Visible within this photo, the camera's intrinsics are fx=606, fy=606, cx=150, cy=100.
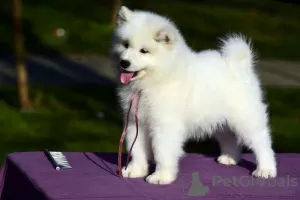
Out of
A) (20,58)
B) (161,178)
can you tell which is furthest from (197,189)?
(20,58)

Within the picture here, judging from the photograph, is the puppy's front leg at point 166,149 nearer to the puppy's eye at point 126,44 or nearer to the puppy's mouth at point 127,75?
the puppy's mouth at point 127,75

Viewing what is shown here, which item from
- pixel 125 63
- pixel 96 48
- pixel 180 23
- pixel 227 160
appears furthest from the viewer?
pixel 180 23

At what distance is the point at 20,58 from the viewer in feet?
26.7

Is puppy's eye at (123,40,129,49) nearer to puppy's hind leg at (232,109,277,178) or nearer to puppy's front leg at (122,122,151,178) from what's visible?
puppy's front leg at (122,122,151,178)

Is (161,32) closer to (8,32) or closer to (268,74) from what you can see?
(268,74)

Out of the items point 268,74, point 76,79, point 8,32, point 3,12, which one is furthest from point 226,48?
point 3,12

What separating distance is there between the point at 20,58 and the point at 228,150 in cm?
437

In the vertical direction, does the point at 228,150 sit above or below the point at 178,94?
below

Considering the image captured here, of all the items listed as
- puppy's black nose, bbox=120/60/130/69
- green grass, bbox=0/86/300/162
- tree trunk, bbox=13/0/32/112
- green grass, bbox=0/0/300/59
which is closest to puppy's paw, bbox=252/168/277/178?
puppy's black nose, bbox=120/60/130/69

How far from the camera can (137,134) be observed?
397cm

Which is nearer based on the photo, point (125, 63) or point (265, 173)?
point (125, 63)

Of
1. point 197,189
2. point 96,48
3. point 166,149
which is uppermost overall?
point 96,48

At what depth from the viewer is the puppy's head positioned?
3.68 meters

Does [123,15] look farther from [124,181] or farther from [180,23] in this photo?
[180,23]
